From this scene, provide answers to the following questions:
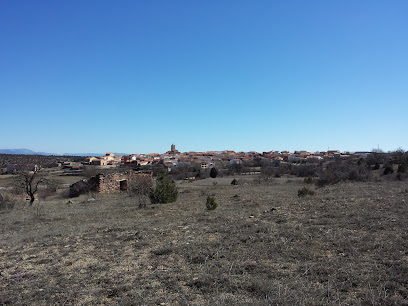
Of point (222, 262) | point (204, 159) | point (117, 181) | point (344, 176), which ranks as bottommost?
point (117, 181)

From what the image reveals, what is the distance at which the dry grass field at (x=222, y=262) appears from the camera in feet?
13.7

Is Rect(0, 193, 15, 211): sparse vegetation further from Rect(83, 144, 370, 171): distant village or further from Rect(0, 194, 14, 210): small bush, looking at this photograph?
Rect(83, 144, 370, 171): distant village

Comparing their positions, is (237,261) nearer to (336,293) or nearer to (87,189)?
(336,293)

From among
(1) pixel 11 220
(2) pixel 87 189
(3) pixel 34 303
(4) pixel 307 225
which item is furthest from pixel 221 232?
(2) pixel 87 189

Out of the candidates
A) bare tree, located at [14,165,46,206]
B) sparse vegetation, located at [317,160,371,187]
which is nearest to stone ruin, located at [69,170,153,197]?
bare tree, located at [14,165,46,206]

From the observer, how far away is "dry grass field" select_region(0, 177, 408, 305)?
4.19 m

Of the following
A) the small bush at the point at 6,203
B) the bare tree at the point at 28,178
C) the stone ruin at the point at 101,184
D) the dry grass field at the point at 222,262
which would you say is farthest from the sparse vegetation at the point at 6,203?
the dry grass field at the point at 222,262

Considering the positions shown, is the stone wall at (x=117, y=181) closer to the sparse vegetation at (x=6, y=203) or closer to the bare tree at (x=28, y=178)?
the bare tree at (x=28, y=178)

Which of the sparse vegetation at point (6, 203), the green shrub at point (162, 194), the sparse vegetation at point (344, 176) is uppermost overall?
the sparse vegetation at point (344, 176)

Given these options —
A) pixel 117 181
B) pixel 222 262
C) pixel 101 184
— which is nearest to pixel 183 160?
pixel 117 181

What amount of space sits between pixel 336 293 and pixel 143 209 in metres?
11.9

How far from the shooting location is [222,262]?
555 centimetres

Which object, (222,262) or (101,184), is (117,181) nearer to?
(101,184)

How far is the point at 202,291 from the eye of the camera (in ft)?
14.4
